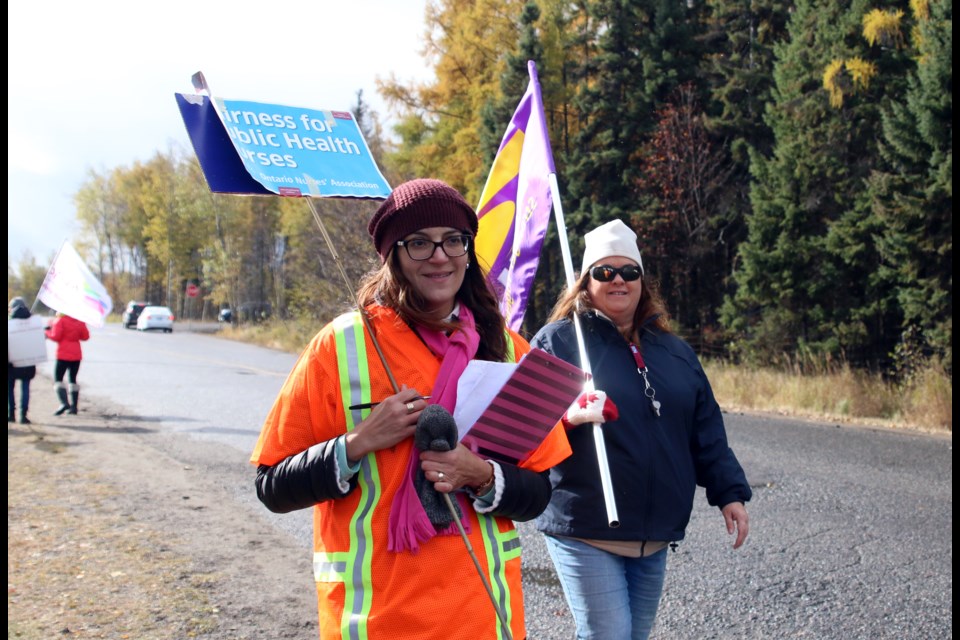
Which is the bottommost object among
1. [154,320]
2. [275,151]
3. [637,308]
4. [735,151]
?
[154,320]

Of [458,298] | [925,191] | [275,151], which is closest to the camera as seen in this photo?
[458,298]

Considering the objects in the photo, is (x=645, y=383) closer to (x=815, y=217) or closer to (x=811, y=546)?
(x=811, y=546)

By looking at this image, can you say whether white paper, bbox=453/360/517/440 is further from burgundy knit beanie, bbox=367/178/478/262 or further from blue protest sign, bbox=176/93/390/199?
blue protest sign, bbox=176/93/390/199

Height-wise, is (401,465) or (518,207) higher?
(518,207)

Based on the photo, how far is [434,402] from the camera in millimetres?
2045

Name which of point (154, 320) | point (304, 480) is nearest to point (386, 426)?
point (304, 480)

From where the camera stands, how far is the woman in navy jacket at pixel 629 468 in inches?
112

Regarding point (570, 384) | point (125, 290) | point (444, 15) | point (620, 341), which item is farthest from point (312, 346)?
point (125, 290)

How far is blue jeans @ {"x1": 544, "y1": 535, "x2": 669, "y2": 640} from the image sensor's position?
281 cm

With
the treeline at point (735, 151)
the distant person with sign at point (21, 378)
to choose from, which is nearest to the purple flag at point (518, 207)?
the distant person with sign at point (21, 378)

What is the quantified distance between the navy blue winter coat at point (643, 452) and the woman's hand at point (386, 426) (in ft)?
Result: 3.70

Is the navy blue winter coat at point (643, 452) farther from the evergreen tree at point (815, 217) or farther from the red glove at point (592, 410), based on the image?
the evergreen tree at point (815, 217)

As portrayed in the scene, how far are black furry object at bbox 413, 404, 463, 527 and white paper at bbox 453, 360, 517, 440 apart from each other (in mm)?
84

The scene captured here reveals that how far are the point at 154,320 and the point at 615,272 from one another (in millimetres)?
45597
